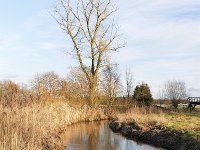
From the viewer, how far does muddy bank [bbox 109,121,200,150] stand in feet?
52.9

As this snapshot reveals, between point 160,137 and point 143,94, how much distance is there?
3296cm

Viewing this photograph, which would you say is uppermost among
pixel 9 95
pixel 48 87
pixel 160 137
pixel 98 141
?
pixel 48 87

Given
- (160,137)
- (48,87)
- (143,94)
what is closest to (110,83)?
(143,94)

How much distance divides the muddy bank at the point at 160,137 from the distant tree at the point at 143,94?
2671 centimetres

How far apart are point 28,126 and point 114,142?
26.9ft

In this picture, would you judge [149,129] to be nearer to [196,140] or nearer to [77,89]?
[196,140]

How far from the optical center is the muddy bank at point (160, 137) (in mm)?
16125

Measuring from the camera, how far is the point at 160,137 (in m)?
19.3

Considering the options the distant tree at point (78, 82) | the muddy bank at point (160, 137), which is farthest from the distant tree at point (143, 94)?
the muddy bank at point (160, 137)

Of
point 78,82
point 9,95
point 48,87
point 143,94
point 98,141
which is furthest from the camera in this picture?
point 143,94

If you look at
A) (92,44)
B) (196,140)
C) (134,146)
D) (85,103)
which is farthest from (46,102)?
(92,44)

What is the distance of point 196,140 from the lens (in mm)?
15516

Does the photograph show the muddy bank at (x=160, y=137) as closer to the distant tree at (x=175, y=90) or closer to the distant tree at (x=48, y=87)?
the distant tree at (x=48, y=87)

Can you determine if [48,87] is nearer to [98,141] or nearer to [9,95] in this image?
[98,141]
